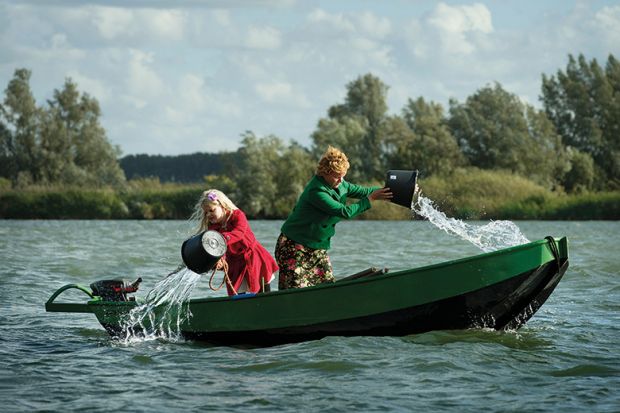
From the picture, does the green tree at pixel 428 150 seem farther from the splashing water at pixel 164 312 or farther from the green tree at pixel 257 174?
the splashing water at pixel 164 312

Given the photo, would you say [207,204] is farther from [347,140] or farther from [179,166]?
[179,166]

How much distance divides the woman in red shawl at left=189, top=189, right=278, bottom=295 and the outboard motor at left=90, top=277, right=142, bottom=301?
0.95 metres

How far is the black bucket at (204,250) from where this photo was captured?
360 inches

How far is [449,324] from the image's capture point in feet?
30.9

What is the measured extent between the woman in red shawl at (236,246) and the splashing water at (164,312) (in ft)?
1.29

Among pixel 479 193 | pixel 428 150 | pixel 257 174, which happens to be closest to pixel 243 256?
pixel 479 193

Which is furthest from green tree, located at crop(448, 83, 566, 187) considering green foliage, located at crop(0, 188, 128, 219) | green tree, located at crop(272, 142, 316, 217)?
green foliage, located at crop(0, 188, 128, 219)

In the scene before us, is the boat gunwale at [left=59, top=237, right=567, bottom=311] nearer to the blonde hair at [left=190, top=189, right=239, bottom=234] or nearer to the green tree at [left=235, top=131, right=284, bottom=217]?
the blonde hair at [left=190, top=189, right=239, bottom=234]

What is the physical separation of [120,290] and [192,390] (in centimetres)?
246

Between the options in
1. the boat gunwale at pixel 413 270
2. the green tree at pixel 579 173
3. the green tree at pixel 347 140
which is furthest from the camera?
the green tree at pixel 579 173

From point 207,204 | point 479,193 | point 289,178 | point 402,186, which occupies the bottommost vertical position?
point 207,204

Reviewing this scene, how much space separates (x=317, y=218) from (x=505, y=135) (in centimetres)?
4842

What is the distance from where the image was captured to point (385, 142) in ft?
195

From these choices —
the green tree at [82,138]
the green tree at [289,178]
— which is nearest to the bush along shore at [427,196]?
the green tree at [289,178]
